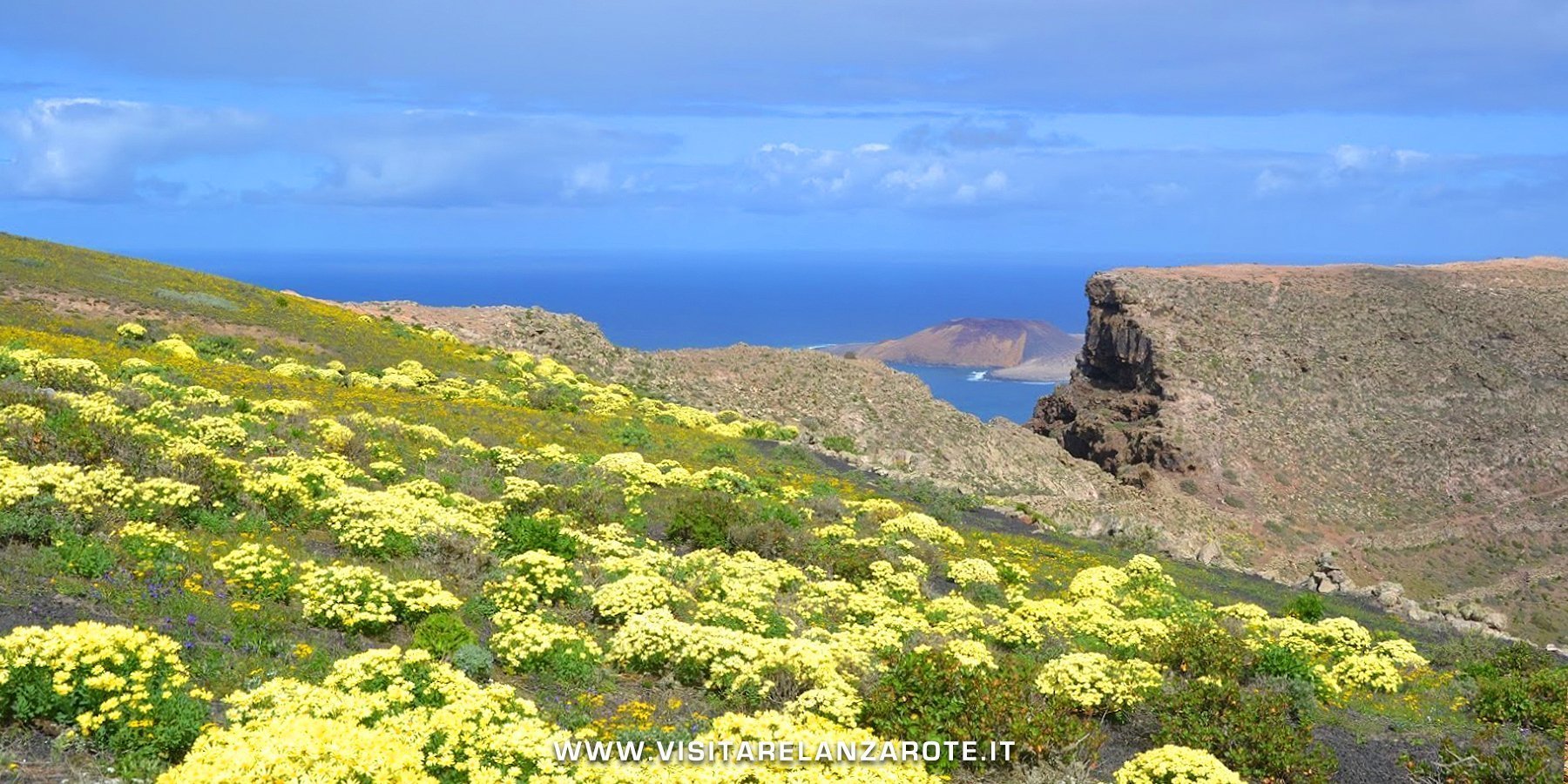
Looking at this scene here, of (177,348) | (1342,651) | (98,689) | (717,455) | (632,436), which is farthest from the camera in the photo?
(177,348)

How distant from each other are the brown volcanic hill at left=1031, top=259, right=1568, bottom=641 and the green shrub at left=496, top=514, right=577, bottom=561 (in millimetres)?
32491

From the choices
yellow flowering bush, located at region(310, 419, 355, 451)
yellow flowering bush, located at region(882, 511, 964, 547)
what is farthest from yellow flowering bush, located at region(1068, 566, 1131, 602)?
yellow flowering bush, located at region(310, 419, 355, 451)

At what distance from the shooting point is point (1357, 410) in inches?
2115

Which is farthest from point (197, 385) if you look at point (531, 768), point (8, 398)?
point (531, 768)

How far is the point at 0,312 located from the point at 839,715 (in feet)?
99.5

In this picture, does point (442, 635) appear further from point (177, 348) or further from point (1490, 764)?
point (177, 348)

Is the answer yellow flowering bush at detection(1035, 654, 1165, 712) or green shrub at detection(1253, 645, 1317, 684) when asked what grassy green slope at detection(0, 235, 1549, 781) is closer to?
green shrub at detection(1253, 645, 1317, 684)

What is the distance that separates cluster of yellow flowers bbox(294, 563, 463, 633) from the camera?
1064 centimetres

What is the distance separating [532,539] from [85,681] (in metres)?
6.94

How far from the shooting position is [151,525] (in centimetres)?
1149

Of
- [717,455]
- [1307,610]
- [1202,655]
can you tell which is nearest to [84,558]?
[1202,655]

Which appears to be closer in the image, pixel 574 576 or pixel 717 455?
pixel 574 576

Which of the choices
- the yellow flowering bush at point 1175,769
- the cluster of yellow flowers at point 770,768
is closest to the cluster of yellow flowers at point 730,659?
the cluster of yellow flowers at point 770,768

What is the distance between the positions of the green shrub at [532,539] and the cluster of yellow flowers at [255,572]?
3.11 metres
